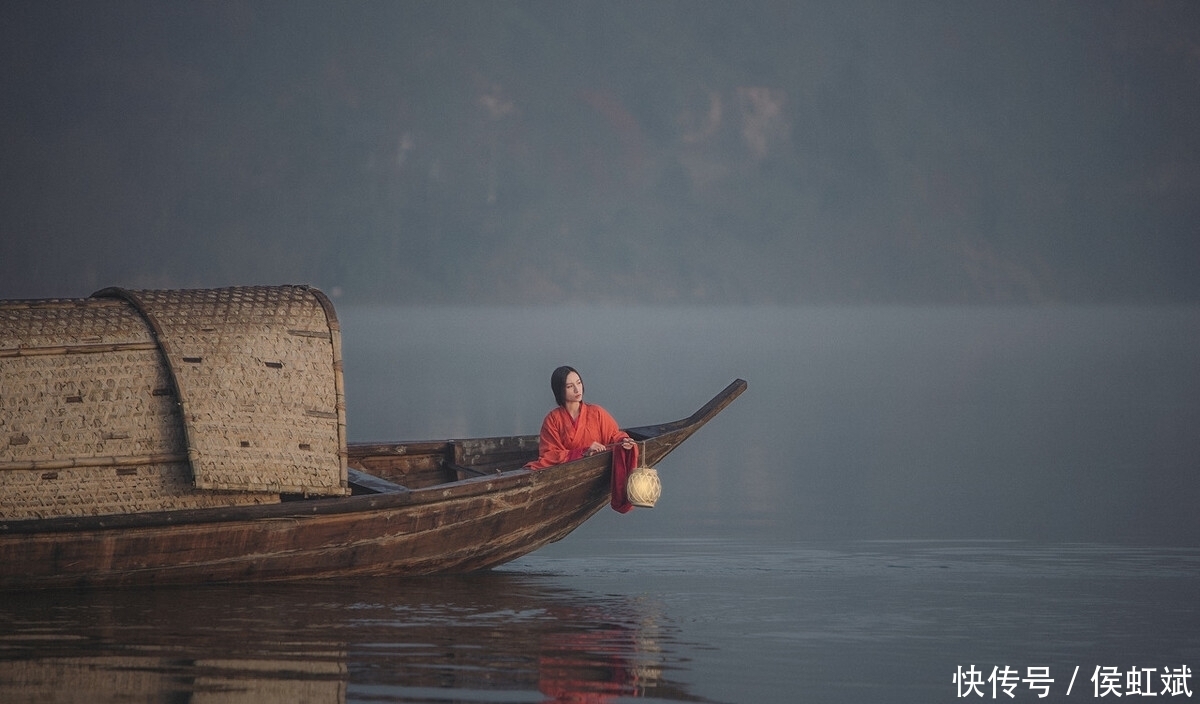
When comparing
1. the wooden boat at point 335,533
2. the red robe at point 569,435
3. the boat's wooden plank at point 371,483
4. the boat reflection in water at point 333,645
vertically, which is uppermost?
the red robe at point 569,435

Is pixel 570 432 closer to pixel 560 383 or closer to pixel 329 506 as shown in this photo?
pixel 560 383

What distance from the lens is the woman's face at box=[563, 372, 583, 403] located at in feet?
27.9

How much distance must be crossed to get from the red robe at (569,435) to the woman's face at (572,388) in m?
0.08

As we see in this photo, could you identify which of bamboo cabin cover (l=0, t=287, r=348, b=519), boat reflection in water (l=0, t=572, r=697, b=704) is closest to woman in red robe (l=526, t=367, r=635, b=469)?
boat reflection in water (l=0, t=572, r=697, b=704)

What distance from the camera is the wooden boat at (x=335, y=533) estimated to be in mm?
7301

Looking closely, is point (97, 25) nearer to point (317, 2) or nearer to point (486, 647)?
point (317, 2)

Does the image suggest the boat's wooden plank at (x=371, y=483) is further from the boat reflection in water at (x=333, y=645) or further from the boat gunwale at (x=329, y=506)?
the boat reflection in water at (x=333, y=645)

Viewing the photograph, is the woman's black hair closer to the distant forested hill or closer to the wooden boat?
the wooden boat

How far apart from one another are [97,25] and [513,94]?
26.7 metres

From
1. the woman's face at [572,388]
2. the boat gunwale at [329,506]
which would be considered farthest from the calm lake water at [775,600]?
the woman's face at [572,388]

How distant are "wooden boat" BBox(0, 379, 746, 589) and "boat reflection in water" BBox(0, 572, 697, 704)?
0.42ft

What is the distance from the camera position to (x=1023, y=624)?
759 cm

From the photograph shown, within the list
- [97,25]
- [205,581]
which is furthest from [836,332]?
[97,25]

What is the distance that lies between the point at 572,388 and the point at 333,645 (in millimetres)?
2182
